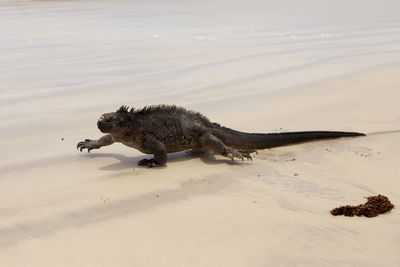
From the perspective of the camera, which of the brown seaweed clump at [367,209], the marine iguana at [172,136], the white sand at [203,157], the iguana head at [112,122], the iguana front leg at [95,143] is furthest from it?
the iguana front leg at [95,143]

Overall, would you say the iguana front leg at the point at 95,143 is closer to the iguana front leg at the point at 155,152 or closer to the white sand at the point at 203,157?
the white sand at the point at 203,157

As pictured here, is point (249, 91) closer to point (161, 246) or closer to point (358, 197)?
point (358, 197)

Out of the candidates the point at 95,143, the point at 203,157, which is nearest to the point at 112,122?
the point at 95,143

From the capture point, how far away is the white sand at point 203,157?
4008 millimetres

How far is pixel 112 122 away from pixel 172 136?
67 centimetres

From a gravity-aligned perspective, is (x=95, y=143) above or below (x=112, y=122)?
below

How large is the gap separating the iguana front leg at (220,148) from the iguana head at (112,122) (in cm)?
88

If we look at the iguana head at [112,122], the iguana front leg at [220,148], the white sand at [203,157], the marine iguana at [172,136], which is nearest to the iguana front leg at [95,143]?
the marine iguana at [172,136]

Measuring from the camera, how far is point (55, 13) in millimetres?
19781

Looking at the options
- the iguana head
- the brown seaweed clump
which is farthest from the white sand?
the iguana head

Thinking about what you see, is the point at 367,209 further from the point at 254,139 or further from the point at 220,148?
the point at 254,139

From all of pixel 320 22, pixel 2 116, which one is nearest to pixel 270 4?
pixel 320 22

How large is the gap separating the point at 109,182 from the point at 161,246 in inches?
58.2

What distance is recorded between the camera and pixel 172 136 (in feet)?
20.1
